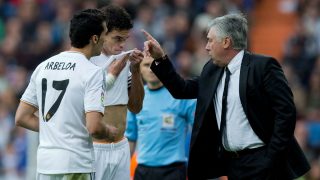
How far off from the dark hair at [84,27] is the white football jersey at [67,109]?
10 centimetres

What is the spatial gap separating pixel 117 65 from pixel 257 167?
1.36m

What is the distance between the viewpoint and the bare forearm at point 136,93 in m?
7.51

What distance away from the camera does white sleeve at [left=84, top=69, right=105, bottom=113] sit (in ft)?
21.1

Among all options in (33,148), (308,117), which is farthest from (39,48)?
(308,117)

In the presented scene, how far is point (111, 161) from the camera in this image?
732 centimetres

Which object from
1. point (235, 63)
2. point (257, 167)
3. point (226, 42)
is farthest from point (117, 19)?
point (257, 167)

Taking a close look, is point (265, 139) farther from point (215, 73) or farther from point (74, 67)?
point (74, 67)

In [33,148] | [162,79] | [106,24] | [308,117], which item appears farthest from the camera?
[308,117]

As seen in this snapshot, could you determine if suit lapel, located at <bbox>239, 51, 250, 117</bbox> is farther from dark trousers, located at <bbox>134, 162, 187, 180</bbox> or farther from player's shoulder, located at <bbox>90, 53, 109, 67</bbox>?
dark trousers, located at <bbox>134, 162, 187, 180</bbox>

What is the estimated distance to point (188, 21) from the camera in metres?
16.1

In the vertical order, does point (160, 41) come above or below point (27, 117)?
below

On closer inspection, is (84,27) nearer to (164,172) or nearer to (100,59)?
(100,59)

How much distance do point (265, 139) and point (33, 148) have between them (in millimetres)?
6128

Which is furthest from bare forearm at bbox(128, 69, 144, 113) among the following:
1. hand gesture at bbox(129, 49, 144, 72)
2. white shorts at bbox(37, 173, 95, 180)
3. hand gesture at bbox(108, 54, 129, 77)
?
white shorts at bbox(37, 173, 95, 180)
